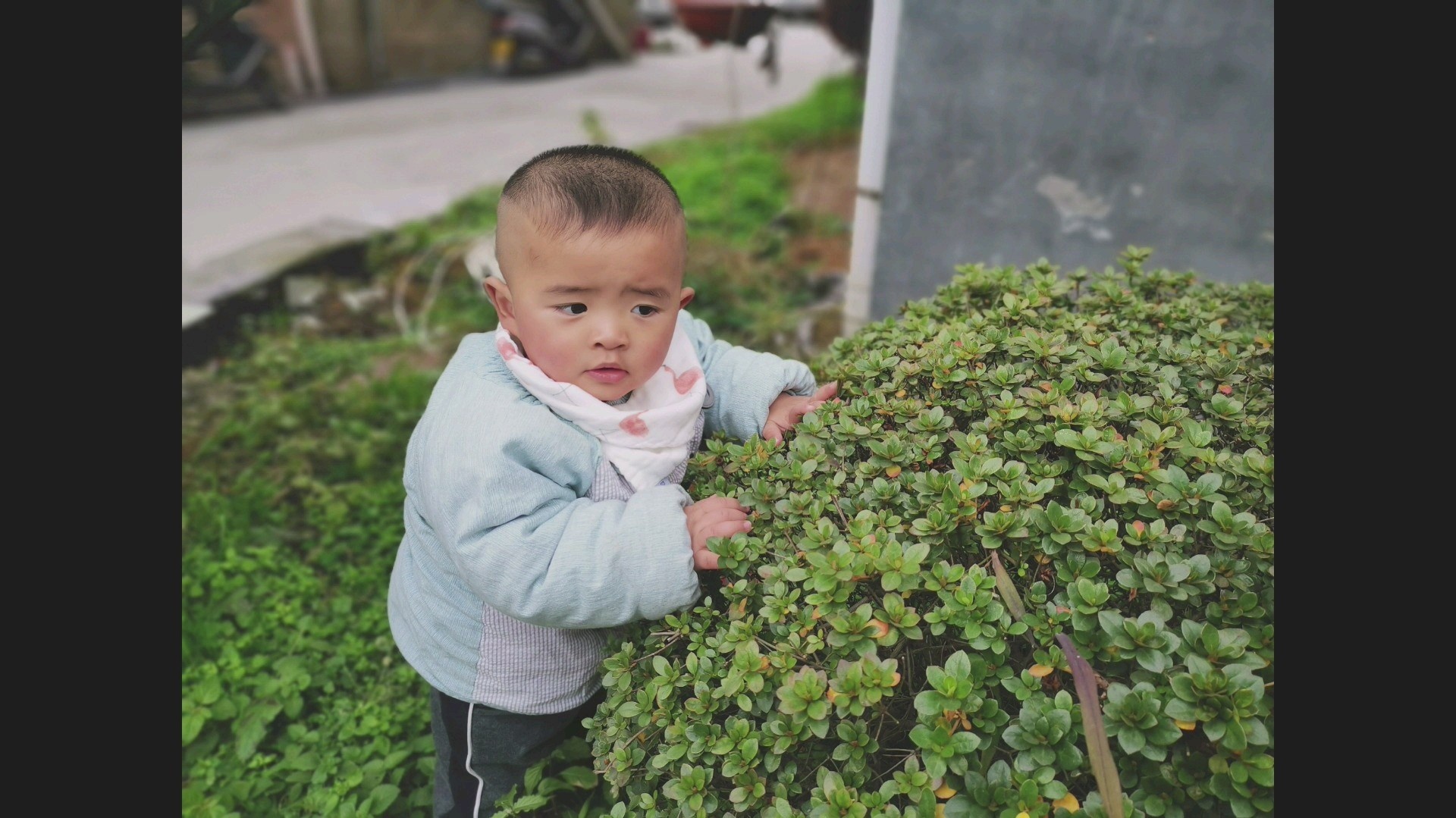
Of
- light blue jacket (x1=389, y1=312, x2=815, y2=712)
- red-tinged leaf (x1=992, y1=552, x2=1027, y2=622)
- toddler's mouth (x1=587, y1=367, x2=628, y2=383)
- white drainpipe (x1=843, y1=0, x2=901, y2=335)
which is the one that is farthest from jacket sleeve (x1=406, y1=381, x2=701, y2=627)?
white drainpipe (x1=843, y1=0, x2=901, y2=335)

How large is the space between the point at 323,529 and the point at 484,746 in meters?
1.60

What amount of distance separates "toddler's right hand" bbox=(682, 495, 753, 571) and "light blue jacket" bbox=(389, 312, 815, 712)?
28mm

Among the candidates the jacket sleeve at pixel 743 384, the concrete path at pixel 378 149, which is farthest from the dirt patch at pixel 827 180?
the jacket sleeve at pixel 743 384

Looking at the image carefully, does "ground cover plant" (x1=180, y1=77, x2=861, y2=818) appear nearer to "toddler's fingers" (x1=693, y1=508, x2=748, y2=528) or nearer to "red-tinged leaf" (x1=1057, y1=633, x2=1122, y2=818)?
"toddler's fingers" (x1=693, y1=508, x2=748, y2=528)

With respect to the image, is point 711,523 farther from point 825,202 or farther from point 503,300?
point 825,202

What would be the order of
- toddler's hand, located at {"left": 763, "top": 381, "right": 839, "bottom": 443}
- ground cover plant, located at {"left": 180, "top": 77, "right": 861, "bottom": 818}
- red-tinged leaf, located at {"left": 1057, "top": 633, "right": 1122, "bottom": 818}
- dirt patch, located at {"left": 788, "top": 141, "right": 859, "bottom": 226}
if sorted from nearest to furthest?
red-tinged leaf, located at {"left": 1057, "top": 633, "right": 1122, "bottom": 818}, toddler's hand, located at {"left": 763, "top": 381, "right": 839, "bottom": 443}, ground cover plant, located at {"left": 180, "top": 77, "right": 861, "bottom": 818}, dirt patch, located at {"left": 788, "top": 141, "right": 859, "bottom": 226}

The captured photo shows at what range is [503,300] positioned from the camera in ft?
5.51

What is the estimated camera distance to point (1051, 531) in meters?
1.30

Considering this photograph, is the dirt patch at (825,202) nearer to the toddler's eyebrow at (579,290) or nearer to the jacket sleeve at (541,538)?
the toddler's eyebrow at (579,290)

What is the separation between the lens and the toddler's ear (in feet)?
5.46

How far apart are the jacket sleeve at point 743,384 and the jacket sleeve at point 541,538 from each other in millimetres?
372

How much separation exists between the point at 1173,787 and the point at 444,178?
7.76 m

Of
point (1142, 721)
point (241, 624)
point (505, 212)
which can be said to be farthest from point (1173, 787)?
point (241, 624)

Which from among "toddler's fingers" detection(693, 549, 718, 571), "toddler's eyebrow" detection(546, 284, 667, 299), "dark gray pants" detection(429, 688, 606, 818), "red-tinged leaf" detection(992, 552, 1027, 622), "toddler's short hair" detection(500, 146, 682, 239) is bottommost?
"dark gray pants" detection(429, 688, 606, 818)
